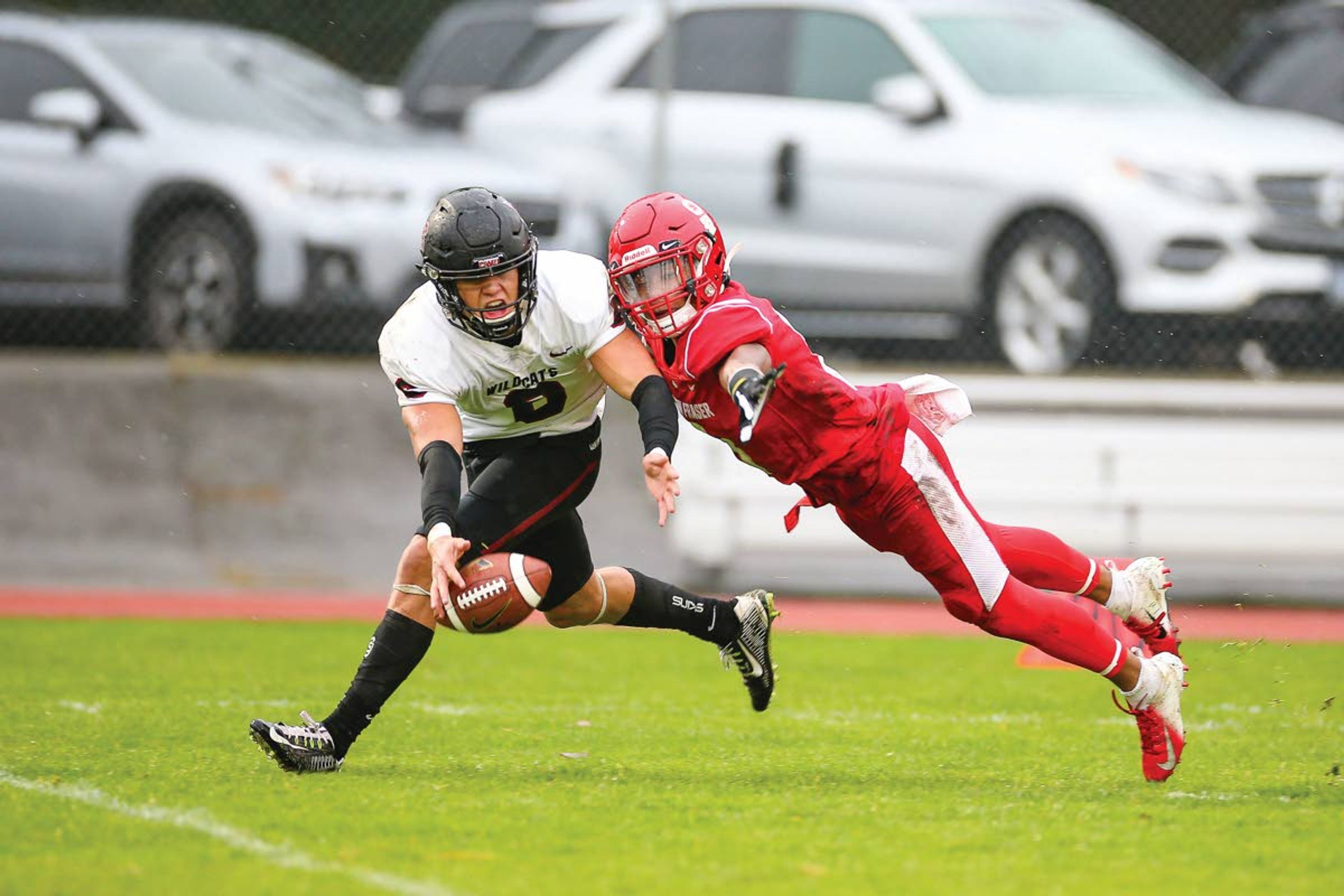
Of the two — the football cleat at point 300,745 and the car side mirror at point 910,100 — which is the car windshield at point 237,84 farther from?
the football cleat at point 300,745

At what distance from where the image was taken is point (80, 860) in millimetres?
4105

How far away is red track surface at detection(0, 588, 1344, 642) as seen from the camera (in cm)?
889

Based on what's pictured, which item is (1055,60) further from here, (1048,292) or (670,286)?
(670,286)

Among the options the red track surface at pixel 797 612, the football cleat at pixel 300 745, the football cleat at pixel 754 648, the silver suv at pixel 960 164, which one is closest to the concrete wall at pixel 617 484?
the red track surface at pixel 797 612

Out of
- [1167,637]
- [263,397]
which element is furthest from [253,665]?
[1167,637]

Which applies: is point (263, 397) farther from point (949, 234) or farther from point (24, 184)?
point (949, 234)

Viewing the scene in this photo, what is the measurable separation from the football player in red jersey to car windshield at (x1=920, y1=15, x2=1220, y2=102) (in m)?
5.28

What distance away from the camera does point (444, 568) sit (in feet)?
15.6

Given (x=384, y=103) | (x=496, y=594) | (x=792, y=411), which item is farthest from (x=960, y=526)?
(x=384, y=103)

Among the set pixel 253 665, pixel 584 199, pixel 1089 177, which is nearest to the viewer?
pixel 253 665

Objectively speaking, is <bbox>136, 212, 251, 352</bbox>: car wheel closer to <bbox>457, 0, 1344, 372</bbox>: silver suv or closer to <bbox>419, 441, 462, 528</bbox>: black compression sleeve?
<bbox>457, 0, 1344, 372</bbox>: silver suv

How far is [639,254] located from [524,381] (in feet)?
2.06

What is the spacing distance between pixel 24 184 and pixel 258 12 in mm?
1853

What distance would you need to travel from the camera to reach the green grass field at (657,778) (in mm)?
4027
